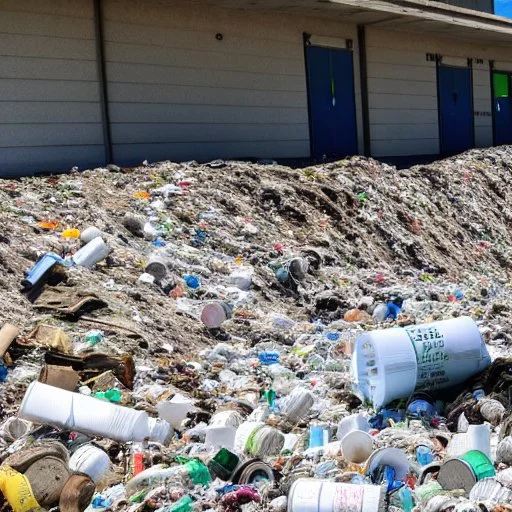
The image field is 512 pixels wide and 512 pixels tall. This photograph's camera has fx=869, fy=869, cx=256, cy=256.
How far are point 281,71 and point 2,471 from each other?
11.6 m

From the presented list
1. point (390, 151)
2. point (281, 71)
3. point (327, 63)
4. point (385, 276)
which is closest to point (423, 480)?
point (385, 276)

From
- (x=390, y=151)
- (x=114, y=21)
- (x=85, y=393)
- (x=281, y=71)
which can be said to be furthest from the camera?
(x=390, y=151)

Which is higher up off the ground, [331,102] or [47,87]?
[47,87]

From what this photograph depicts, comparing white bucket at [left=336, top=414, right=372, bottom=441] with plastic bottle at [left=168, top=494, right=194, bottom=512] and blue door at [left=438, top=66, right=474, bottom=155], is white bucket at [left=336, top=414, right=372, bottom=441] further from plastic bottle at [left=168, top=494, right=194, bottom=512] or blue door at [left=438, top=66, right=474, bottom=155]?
blue door at [left=438, top=66, right=474, bottom=155]

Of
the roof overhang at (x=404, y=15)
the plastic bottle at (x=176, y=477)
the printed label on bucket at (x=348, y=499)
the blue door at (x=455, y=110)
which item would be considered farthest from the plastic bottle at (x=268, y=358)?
the blue door at (x=455, y=110)

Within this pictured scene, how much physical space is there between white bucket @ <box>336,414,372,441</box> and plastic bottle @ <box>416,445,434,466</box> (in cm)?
44

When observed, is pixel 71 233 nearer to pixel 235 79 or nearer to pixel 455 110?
pixel 235 79

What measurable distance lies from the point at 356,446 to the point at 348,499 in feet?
2.72

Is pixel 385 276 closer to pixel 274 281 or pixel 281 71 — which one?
pixel 274 281

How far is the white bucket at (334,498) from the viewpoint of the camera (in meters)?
3.75

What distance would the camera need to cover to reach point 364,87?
16.9m

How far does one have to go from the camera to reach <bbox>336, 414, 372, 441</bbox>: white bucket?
4996 millimetres

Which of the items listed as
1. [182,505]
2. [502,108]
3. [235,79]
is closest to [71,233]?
[182,505]

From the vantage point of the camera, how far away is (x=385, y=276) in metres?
10.4
